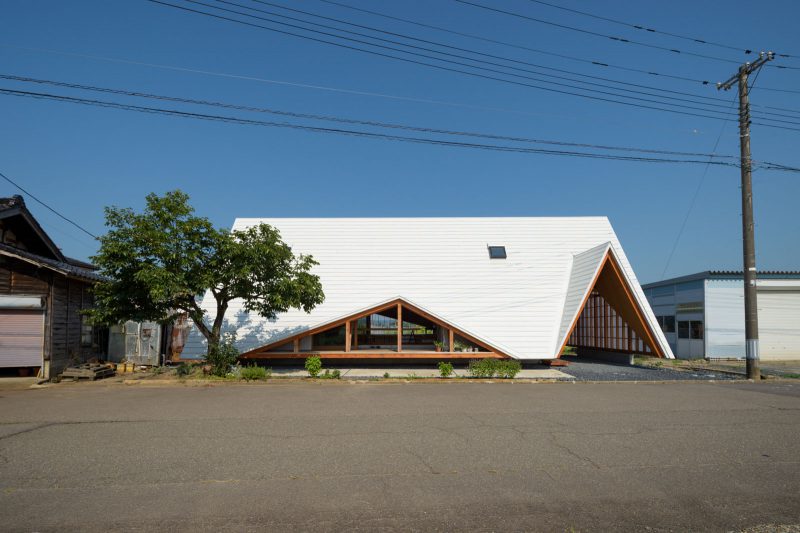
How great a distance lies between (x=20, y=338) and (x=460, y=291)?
15777 mm

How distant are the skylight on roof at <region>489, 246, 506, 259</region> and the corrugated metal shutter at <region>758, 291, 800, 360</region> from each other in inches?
554

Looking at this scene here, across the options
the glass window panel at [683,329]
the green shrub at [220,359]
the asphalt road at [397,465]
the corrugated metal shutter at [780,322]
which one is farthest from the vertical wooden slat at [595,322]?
the green shrub at [220,359]

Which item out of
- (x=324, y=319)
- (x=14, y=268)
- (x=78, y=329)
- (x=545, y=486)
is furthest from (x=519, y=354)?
(x=14, y=268)

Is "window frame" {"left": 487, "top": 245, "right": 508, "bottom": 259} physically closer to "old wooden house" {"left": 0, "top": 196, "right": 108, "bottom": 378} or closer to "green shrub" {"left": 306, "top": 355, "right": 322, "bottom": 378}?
"green shrub" {"left": 306, "top": 355, "right": 322, "bottom": 378}

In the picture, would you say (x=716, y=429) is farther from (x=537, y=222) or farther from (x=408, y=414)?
(x=537, y=222)

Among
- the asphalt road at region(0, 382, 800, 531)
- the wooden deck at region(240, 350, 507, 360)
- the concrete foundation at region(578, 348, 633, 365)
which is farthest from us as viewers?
the concrete foundation at region(578, 348, 633, 365)

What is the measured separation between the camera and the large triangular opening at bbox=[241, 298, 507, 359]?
18.6 meters

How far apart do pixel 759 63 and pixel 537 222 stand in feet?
36.5

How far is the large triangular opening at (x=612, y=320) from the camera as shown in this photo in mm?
19469

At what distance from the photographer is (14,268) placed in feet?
51.3

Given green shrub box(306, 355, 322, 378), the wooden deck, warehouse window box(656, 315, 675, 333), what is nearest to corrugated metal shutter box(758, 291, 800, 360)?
warehouse window box(656, 315, 675, 333)

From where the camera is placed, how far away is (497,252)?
2405cm

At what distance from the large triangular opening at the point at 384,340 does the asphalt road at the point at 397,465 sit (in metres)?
6.98

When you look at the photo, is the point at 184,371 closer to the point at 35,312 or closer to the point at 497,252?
the point at 35,312
